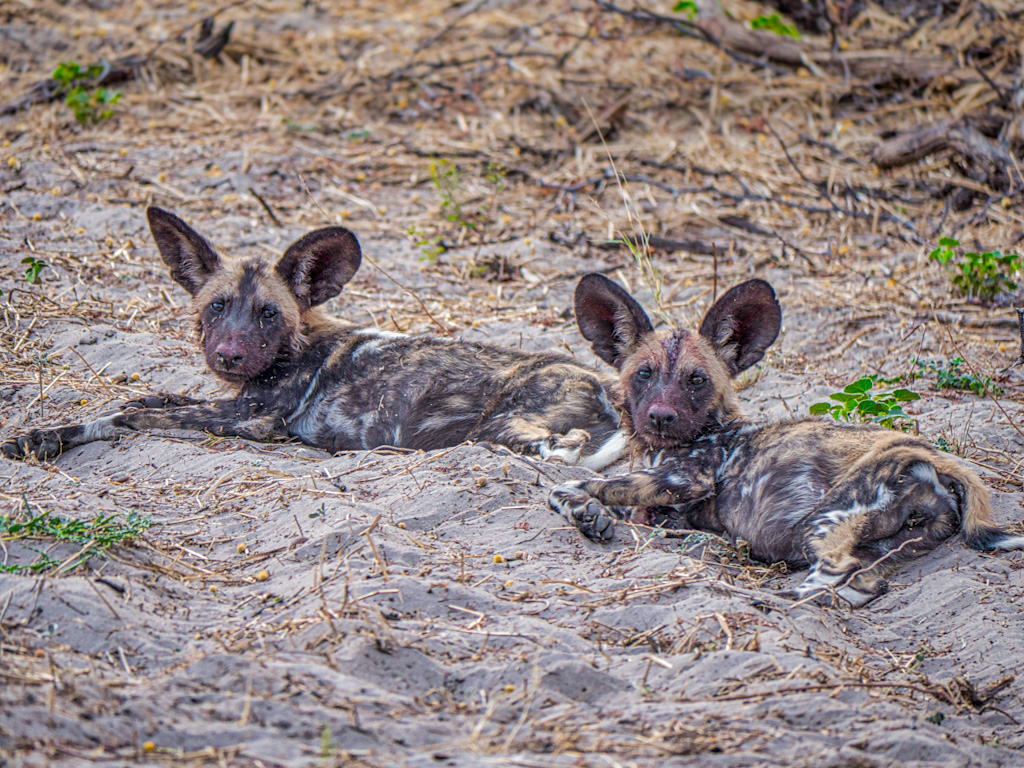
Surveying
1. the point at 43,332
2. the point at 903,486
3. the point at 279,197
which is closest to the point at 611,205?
the point at 279,197

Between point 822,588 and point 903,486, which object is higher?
point 903,486

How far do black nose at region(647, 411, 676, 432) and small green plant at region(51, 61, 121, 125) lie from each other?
6.97 metres

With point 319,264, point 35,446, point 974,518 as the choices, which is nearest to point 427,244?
point 319,264

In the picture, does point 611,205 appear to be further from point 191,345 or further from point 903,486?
point 903,486

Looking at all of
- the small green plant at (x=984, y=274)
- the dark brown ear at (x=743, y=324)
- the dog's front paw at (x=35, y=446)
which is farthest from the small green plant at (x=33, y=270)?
the small green plant at (x=984, y=274)

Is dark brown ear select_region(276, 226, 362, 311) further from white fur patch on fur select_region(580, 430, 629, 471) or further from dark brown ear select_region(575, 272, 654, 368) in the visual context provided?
white fur patch on fur select_region(580, 430, 629, 471)

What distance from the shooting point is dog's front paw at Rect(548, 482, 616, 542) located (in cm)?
383

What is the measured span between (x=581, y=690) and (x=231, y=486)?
6.50 ft

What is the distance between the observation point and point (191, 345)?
20.3 ft

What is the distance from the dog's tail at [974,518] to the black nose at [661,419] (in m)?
1.07

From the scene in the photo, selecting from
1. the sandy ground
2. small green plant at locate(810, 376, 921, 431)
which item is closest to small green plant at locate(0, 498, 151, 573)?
the sandy ground

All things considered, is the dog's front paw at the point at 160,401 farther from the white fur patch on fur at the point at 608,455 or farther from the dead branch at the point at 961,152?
the dead branch at the point at 961,152

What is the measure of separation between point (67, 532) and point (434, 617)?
1.23 m

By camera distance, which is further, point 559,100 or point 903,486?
point 559,100
